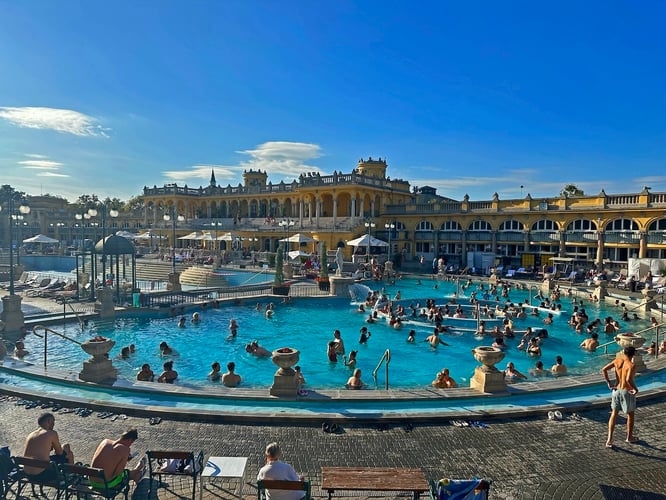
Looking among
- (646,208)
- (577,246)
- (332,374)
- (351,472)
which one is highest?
(646,208)

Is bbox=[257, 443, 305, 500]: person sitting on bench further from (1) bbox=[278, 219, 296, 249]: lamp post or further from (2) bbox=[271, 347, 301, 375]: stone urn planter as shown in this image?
(1) bbox=[278, 219, 296, 249]: lamp post

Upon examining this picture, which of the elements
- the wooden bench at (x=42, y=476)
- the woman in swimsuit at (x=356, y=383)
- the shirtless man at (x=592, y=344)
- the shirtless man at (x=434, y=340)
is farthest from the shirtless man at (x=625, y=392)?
the shirtless man at (x=592, y=344)

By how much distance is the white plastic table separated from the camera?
5.45m

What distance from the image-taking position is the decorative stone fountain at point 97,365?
10.5 meters

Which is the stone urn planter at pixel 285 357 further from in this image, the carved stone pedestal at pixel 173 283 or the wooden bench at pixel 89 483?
the carved stone pedestal at pixel 173 283

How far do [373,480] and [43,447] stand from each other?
4.36 metres

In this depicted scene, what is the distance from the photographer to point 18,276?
3509 centimetres

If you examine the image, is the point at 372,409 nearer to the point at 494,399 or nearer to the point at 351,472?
the point at 494,399

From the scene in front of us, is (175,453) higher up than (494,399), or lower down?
higher up

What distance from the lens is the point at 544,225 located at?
3947 cm

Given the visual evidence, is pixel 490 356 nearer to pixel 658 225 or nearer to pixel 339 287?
pixel 339 287

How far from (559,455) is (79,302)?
2307cm

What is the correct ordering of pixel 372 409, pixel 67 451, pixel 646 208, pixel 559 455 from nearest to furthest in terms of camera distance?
pixel 67 451 → pixel 559 455 → pixel 372 409 → pixel 646 208

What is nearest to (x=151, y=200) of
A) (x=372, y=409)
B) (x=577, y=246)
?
(x=577, y=246)
